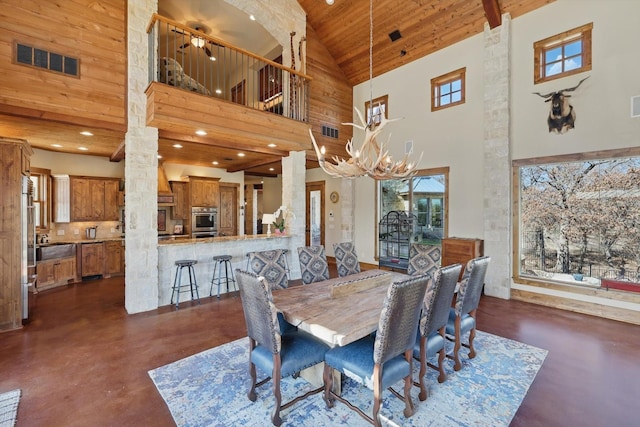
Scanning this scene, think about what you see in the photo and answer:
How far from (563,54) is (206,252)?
22.1 feet

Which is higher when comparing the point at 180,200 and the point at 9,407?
the point at 180,200

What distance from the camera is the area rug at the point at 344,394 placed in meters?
2.19

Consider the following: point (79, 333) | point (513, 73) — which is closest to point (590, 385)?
point (513, 73)

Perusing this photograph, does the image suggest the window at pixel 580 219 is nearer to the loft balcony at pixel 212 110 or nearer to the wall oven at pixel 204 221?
the loft balcony at pixel 212 110

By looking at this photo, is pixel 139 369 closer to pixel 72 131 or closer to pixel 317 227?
pixel 72 131

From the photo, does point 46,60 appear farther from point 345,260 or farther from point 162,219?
point 345,260

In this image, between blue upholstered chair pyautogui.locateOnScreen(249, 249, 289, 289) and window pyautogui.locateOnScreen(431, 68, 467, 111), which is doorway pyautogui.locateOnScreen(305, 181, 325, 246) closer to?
window pyautogui.locateOnScreen(431, 68, 467, 111)

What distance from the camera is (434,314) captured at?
240 cm

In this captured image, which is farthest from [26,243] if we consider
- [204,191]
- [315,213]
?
[315,213]

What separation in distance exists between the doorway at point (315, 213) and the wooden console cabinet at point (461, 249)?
13.0 ft

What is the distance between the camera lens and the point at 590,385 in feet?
8.70

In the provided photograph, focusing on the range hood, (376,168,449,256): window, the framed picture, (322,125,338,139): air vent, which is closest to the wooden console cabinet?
(376,168,449,256): window

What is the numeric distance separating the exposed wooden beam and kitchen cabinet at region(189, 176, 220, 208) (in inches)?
280

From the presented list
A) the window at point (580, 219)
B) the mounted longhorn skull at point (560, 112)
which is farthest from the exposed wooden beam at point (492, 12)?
the window at point (580, 219)
